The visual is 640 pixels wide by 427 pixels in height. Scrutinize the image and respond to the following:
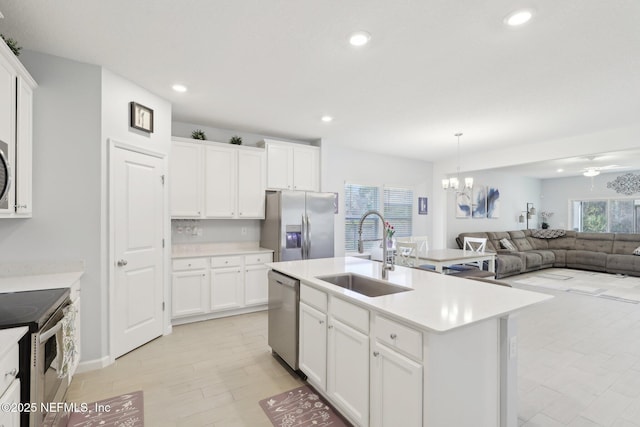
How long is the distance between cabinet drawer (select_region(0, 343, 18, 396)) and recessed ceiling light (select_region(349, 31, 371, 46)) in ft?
8.43

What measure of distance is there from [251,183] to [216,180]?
500 mm

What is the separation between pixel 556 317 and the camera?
13.5 ft

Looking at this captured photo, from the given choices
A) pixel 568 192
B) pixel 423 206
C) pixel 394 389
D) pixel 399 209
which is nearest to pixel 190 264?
pixel 394 389

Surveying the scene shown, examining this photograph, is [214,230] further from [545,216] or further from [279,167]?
[545,216]

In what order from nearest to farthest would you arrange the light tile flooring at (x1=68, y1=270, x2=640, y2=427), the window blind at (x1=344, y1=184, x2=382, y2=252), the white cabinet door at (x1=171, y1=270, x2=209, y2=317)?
the light tile flooring at (x1=68, y1=270, x2=640, y2=427)
the white cabinet door at (x1=171, y1=270, x2=209, y2=317)
the window blind at (x1=344, y1=184, x2=382, y2=252)

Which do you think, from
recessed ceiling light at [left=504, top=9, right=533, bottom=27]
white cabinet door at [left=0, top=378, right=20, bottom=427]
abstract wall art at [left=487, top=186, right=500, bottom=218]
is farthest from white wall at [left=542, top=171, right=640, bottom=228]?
white cabinet door at [left=0, top=378, right=20, bottom=427]

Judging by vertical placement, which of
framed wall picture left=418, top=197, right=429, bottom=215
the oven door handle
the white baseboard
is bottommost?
the white baseboard

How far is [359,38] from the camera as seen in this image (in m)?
2.24

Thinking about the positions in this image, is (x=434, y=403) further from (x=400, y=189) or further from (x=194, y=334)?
(x=400, y=189)

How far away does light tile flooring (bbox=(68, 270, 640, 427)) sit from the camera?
82.8 inches

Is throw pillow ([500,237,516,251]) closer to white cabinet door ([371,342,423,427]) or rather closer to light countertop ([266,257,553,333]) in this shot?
light countertop ([266,257,553,333])

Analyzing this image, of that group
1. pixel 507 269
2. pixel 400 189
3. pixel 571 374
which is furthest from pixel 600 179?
pixel 571 374

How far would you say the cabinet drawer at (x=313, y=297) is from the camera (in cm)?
215

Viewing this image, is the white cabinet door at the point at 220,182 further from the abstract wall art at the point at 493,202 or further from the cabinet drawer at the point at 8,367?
the abstract wall art at the point at 493,202
